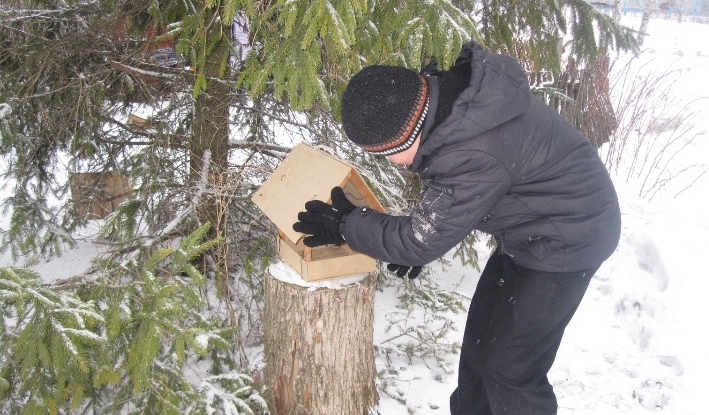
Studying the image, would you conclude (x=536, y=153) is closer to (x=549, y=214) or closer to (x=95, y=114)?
(x=549, y=214)

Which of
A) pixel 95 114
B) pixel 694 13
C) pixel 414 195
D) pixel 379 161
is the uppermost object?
pixel 694 13

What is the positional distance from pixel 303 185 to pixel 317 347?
2.57ft

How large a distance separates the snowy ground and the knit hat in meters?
1.76

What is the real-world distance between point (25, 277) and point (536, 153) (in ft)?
6.38

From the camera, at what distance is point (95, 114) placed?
355cm

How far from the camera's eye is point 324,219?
199cm

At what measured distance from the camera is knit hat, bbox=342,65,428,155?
5.46ft

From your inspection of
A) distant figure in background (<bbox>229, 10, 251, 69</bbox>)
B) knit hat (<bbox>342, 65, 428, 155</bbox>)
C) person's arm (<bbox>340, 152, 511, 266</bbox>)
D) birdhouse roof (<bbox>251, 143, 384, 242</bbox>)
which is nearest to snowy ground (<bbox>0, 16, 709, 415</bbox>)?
birdhouse roof (<bbox>251, 143, 384, 242</bbox>)

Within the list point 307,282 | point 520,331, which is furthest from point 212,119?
point 520,331

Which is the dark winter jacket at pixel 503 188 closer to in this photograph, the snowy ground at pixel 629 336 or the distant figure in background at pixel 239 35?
the snowy ground at pixel 629 336

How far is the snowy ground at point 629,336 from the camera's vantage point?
2.91 m

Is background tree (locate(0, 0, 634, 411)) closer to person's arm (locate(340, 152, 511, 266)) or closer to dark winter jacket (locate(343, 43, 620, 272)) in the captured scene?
dark winter jacket (locate(343, 43, 620, 272))

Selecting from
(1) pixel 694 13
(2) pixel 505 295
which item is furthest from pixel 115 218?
(1) pixel 694 13

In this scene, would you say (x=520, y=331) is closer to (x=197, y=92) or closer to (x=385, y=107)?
(x=385, y=107)
